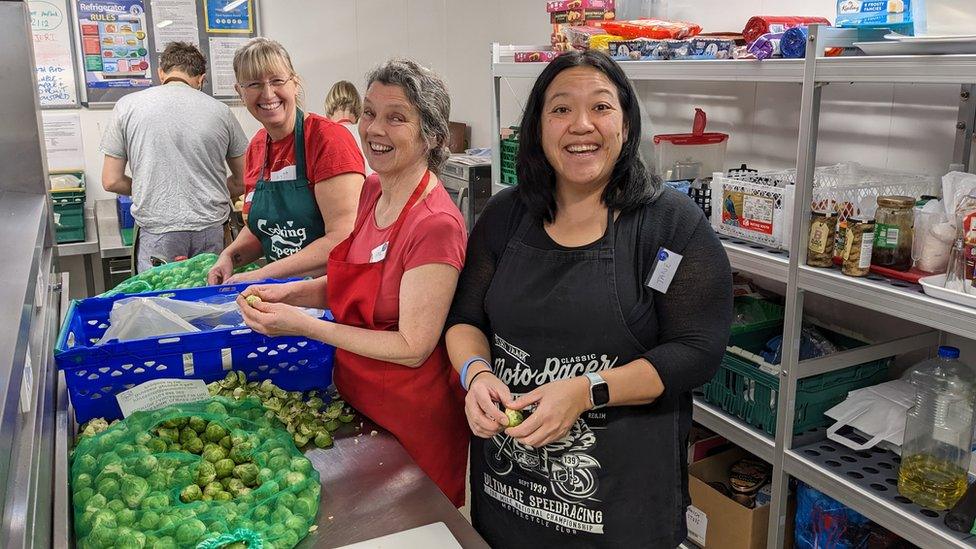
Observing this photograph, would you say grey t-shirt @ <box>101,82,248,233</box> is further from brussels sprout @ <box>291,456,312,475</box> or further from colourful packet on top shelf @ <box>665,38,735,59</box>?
brussels sprout @ <box>291,456,312,475</box>

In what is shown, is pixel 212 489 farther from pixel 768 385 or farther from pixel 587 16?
pixel 587 16

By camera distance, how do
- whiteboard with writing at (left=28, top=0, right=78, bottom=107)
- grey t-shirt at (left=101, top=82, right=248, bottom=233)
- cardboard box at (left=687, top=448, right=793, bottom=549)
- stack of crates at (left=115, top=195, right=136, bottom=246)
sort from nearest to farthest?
cardboard box at (left=687, top=448, right=793, bottom=549), grey t-shirt at (left=101, top=82, right=248, bottom=233), stack of crates at (left=115, top=195, right=136, bottom=246), whiteboard with writing at (left=28, top=0, right=78, bottom=107)

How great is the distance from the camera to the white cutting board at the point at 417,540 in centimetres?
136

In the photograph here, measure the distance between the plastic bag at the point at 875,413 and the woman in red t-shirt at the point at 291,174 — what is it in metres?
1.66

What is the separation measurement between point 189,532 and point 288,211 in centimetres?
157

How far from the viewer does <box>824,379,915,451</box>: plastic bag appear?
211 centimetres

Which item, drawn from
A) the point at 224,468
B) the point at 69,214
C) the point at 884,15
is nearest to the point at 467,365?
the point at 224,468

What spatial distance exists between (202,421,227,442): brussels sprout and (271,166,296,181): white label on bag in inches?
48.3

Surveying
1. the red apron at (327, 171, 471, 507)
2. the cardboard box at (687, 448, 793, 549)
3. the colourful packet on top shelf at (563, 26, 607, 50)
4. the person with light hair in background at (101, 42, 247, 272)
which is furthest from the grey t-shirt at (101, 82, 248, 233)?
the cardboard box at (687, 448, 793, 549)

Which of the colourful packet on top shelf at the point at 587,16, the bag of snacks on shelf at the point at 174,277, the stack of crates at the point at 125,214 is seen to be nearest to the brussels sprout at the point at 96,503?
the bag of snacks on shelf at the point at 174,277

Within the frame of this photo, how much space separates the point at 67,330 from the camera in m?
1.84

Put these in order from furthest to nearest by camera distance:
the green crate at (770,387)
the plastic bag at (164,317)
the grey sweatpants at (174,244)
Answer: the grey sweatpants at (174,244) → the green crate at (770,387) → the plastic bag at (164,317)

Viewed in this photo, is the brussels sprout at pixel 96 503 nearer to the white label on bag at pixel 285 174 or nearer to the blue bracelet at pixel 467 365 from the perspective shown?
the blue bracelet at pixel 467 365

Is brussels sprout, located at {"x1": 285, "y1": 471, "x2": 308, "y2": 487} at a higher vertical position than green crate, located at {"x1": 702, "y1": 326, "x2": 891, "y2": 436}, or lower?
higher
